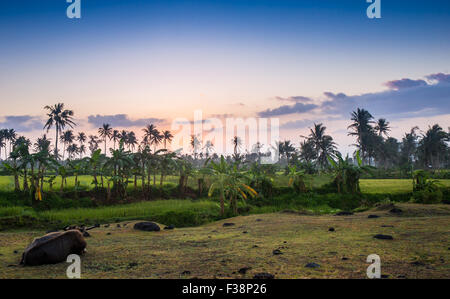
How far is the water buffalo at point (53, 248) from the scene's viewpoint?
24.0ft

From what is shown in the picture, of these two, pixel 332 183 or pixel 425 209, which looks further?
pixel 332 183

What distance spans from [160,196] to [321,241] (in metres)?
24.2

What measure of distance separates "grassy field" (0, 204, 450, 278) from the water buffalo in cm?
31

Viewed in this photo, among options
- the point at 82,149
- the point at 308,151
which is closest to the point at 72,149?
the point at 82,149

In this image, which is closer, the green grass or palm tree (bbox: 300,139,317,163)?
the green grass

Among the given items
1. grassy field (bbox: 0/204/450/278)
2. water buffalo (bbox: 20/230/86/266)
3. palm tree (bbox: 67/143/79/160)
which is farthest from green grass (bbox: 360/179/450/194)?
palm tree (bbox: 67/143/79/160)

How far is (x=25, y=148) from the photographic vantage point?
84.4 feet

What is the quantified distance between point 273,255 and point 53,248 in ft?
19.6

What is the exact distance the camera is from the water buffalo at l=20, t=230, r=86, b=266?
7.32 metres

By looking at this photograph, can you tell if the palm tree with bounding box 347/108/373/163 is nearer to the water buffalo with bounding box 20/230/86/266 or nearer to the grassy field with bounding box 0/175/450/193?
the grassy field with bounding box 0/175/450/193

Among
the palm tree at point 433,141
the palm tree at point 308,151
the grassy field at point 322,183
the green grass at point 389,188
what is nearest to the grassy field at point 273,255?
the green grass at point 389,188

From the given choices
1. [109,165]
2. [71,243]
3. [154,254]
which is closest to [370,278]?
[154,254]

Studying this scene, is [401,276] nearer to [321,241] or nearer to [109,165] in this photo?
[321,241]

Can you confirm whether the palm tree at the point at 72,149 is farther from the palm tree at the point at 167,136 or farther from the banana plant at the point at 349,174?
the banana plant at the point at 349,174
